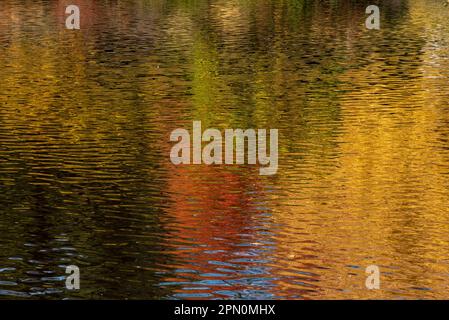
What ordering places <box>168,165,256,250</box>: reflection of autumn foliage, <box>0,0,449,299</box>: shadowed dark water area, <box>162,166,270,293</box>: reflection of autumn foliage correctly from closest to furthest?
<box>0,0,449,299</box>: shadowed dark water area < <box>162,166,270,293</box>: reflection of autumn foliage < <box>168,165,256,250</box>: reflection of autumn foliage

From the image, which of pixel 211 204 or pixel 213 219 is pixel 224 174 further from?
pixel 213 219

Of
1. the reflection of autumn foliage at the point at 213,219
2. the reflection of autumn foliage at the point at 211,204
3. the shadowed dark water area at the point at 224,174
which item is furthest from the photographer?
the reflection of autumn foliage at the point at 211,204

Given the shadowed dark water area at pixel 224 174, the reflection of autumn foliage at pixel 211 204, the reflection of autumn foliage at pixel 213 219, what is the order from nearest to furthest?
the shadowed dark water area at pixel 224 174 < the reflection of autumn foliage at pixel 213 219 < the reflection of autumn foliage at pixel 211 204

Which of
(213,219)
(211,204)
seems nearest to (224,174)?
(211,204)

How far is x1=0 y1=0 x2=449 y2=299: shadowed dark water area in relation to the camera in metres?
24.9

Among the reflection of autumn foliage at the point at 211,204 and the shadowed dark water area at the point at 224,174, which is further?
the reflection of autumn foliage at the point at 211,204

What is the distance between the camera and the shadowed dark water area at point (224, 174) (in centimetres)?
2488

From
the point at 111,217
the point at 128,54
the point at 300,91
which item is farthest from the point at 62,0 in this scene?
the point at 111,217

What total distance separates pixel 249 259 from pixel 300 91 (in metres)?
27.4

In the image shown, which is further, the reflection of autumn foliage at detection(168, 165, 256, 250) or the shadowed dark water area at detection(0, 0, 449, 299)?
the reflection of autumn foliage at detection(168, 165, 256, 250)

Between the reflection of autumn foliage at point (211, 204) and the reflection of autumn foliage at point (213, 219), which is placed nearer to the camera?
the reflection of autumn foliage at point (213, 219)

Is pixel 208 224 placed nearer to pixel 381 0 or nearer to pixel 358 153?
pixel 358 153
